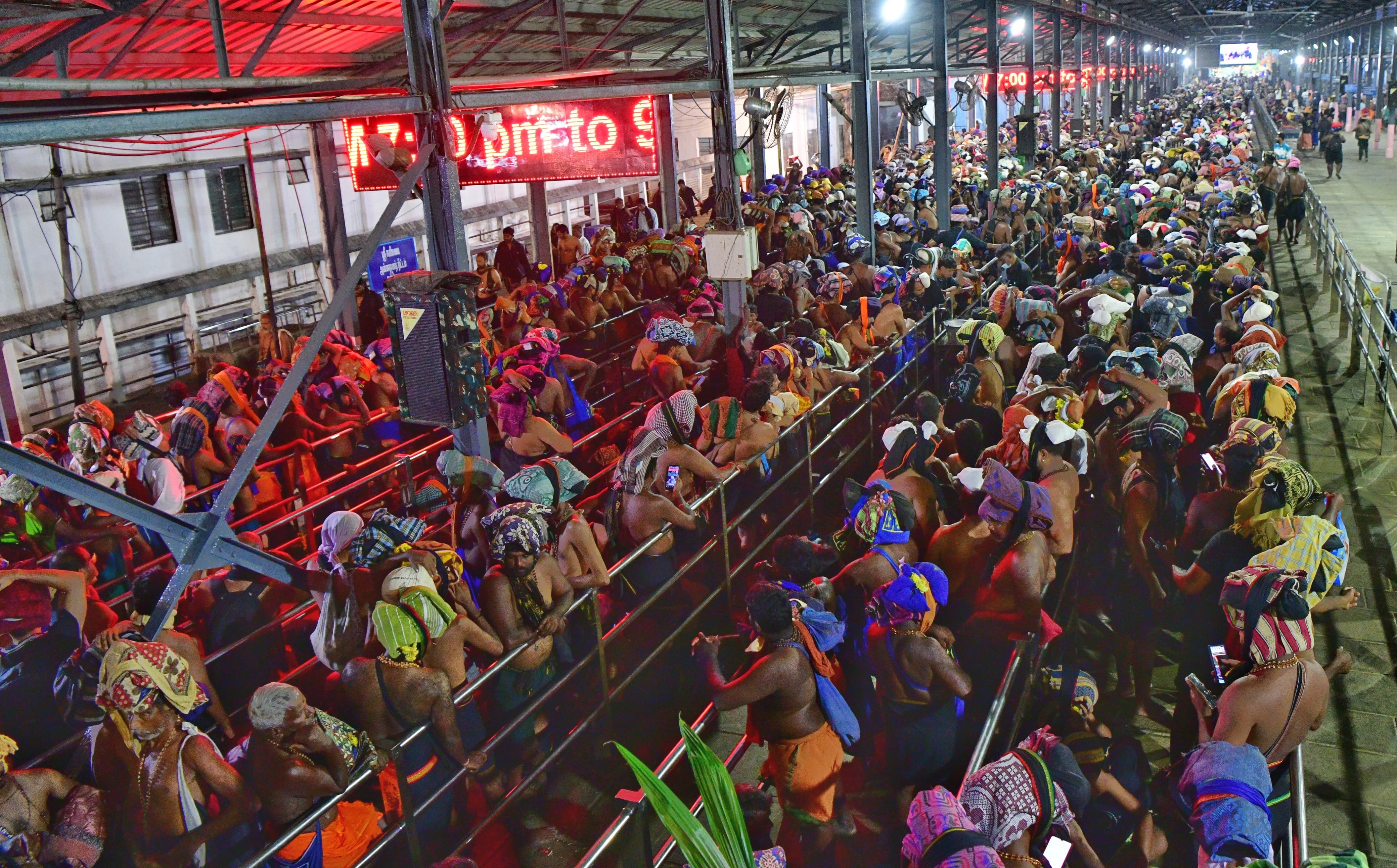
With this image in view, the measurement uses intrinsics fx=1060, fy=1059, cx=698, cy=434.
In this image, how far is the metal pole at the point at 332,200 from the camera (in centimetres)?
1550

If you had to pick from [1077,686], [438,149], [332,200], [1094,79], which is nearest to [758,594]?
[1077,686]

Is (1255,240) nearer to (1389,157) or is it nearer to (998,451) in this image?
(998,451)

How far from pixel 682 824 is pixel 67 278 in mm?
12570

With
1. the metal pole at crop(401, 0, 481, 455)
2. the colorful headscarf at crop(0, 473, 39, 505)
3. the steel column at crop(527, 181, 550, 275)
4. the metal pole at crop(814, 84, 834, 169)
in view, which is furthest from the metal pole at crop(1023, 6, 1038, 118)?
the colorful headscarf at crop(0, 473, 39, 505)

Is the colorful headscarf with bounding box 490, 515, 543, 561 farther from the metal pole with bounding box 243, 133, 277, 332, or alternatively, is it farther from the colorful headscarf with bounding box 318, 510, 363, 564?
the metal pole with bounding box 243, 133, 277, 332

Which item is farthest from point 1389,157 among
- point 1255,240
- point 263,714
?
point 263,714

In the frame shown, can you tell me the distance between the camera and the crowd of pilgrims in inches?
148

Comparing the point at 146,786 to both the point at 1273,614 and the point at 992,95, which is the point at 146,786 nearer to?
the point at 1273,614

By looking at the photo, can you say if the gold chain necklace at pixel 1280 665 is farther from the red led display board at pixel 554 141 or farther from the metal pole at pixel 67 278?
the metal pole at pixel 67 278

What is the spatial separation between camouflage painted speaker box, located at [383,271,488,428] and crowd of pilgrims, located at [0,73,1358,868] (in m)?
0.41

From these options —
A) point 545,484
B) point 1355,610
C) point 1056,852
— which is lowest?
point 1355,610

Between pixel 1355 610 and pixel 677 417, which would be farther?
pixel 677 417

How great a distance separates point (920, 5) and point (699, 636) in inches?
867

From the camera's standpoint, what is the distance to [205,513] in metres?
4.96
